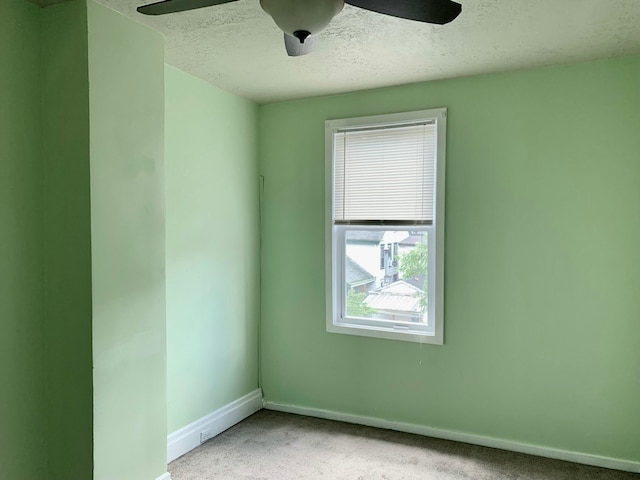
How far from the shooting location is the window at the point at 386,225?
329 cm

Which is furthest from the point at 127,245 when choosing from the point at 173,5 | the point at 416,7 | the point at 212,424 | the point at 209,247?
the point at 416,7

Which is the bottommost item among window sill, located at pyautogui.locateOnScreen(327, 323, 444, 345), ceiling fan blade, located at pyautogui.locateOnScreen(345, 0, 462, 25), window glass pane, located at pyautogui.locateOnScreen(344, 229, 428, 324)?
window sill, located at pyautogui.locateOnScreen(327, 323, 444, 345)

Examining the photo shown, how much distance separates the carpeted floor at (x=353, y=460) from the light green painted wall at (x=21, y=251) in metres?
0.91

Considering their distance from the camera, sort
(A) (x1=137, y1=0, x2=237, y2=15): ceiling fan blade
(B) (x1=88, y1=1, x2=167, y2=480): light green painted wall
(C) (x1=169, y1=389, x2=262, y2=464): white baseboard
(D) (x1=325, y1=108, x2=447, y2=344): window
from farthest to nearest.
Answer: (D) (x1=325, y1=108, x2=447, y2=344): window
(C) (x1=169, y1=389, x2=262, y2=464): white baseboard
(B) (x1=88, y1=1, x2=167, y2=480): light green painted wall
(A) (x1=137, y1=0, x2=237, y2=15): ceiling fan blade

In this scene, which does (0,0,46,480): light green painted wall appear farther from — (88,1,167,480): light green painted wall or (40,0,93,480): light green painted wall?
(88,1,167,480): light green painted wall

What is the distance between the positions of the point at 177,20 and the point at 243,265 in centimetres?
189

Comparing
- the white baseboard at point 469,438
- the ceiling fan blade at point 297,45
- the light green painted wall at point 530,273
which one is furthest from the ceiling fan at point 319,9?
the white baseboard at point 469,438

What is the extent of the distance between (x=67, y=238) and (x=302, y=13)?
59.4 inches

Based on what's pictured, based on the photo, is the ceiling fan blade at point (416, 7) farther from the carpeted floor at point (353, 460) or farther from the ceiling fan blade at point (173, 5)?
the carpeted floor at point (353, 460)

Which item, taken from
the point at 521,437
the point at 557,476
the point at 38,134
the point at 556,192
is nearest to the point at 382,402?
the point at 521,437

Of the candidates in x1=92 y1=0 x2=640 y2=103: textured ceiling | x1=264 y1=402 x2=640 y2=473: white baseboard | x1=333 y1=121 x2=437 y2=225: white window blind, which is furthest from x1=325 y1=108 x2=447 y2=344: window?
x1=264 y1=402 x2=640 y2=473: white baseboard

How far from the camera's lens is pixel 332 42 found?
258 centimetres

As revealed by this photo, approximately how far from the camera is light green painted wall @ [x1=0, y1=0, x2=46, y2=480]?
207 cm

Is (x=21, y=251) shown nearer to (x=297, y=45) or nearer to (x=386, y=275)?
(x=297, y=45)
